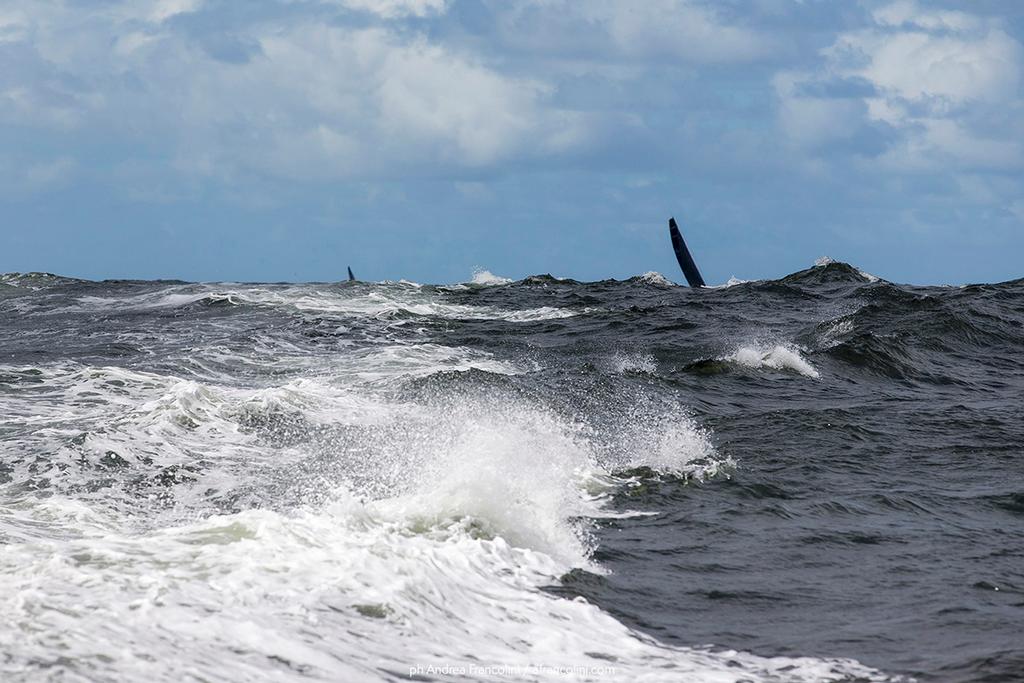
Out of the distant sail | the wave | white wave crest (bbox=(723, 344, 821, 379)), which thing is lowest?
the wave

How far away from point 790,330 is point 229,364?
1171 centimetres

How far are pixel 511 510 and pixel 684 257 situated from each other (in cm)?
4176

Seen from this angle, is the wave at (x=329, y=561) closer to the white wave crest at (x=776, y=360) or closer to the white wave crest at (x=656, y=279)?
the white wave crest at (x=776, y=360)

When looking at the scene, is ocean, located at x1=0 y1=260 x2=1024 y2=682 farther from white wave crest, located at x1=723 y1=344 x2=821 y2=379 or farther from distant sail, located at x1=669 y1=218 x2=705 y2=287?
distant sail, located at x1=669 y1=218 x2=705 y2=287

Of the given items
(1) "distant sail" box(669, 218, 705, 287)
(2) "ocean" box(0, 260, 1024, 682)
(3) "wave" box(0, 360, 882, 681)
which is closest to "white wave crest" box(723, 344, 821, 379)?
(2) "ocean" box(0, 260, 1024, 682)

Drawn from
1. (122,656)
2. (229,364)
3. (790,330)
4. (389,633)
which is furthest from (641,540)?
(790,330)

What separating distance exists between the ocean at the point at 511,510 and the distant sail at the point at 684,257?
89.2 ft

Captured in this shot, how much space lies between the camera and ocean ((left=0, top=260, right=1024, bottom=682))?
5.95 metres

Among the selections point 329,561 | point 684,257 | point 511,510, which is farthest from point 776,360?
point 684,257

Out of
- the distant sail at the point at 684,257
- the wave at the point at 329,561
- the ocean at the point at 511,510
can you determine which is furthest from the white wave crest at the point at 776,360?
the distant sail at the point at 684,257

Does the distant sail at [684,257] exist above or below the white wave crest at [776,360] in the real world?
above

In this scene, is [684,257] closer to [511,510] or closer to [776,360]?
[776,360]

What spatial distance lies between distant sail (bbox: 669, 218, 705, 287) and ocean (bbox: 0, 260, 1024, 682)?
89.2 feet

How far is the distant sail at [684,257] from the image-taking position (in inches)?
1946
